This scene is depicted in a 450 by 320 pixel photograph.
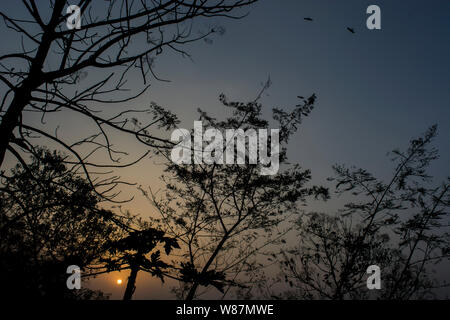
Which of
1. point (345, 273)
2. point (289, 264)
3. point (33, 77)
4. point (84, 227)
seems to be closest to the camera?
point (33, 77)

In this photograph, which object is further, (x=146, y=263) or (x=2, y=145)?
(x=146, y=263)

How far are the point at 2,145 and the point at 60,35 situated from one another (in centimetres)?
100

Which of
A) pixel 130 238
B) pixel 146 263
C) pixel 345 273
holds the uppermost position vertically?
pixel 130 238

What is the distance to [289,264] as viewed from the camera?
14727 millimetres
